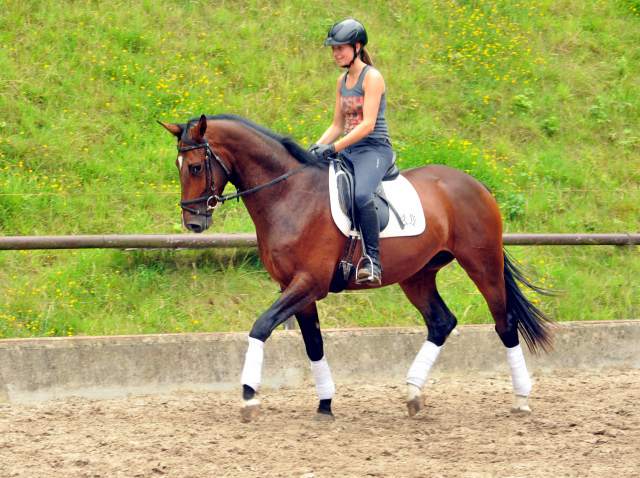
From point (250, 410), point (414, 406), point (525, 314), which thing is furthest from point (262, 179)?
point (525, 314)


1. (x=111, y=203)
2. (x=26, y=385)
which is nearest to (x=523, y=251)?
(x=111, y=203)

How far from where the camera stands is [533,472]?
365cm

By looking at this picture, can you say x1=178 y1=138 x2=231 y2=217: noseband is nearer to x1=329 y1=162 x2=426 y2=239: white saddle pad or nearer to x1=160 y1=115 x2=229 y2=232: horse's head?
x1=160 y1=115 x2=229 y2=232: horse's head

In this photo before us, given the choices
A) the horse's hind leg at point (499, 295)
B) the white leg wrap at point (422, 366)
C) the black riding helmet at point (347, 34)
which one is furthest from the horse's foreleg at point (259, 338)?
the black riding helmet at point (347, 34)

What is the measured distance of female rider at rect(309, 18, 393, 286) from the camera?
4.56 meters

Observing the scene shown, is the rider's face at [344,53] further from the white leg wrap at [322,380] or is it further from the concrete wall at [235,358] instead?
the concrete wall at [235,358]

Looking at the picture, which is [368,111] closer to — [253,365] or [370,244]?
[370,244]

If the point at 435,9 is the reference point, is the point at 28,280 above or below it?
below

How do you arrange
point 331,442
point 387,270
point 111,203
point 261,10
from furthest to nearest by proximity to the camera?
point 261,10 → point 111,203 → point 387,270 → point 331,442

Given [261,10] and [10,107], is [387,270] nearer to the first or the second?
[10,107]

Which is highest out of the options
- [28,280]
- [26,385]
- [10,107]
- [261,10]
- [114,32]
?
[261,10]

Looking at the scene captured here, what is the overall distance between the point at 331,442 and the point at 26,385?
2.67 metres

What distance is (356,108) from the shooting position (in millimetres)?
4758

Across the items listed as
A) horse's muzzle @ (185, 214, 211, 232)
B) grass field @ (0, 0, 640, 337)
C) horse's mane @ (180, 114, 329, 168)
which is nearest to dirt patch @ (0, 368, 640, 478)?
grass field @ (0, 0, 640, 337)
